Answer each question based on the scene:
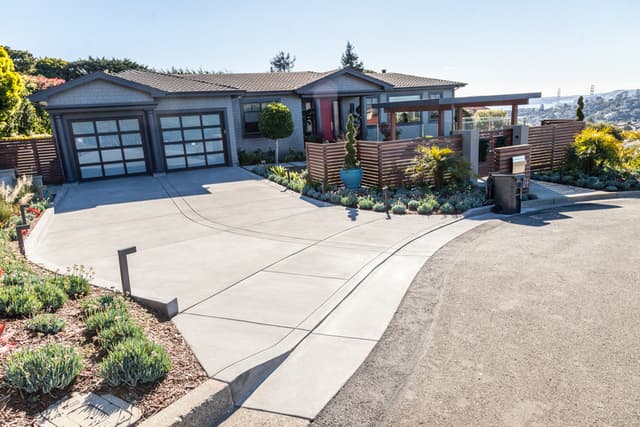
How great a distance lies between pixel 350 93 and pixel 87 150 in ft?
45.5

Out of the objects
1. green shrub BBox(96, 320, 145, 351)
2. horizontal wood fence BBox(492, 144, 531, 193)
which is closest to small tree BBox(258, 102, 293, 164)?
horizontal wood fence BBox(492, 144, 531, 193)

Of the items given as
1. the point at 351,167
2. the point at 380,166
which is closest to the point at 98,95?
the point at 351,167

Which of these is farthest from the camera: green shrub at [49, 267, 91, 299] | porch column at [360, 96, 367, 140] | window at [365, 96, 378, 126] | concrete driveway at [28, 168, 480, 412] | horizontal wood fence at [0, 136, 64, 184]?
window at [365, 96, 378, 126]

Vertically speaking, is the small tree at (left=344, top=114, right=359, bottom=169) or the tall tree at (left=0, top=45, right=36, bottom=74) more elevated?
the tall tree at (left=0, top=45, right=36, bottom=74)

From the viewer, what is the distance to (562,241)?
29.2 feet

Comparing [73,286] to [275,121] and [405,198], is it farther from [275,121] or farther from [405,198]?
[275,121]

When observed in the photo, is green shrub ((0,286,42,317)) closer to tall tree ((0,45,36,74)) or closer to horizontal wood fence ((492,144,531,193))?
horizontal wood fence ((492,144,531,193))

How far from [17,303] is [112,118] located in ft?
51.3

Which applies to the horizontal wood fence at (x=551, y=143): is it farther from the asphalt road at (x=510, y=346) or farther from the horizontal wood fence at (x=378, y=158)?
the asphalt road at (x=510, y=346)

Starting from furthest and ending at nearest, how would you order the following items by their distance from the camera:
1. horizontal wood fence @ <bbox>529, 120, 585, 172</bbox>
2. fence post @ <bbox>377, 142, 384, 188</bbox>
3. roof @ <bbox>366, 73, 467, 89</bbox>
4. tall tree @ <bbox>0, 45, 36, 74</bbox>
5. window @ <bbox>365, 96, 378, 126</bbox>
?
tall tree @ <bbox>0, 45, 36, 74</bbox> < roof @ <bbox>366, 73, 467, 89</bbox> < window @ <bbox>365, 96, 378, 126</bbox> < horizontal wood fence @ <bbox>529, 120, 585, 172</bbox> < fence post @ <bbox>377, 142, 384, 188</bbox>

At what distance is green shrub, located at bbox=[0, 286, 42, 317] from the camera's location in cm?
513

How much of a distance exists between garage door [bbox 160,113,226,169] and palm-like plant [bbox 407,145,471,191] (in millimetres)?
10662

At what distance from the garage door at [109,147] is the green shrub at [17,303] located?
15.0 meters

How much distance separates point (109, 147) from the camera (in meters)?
19.0
